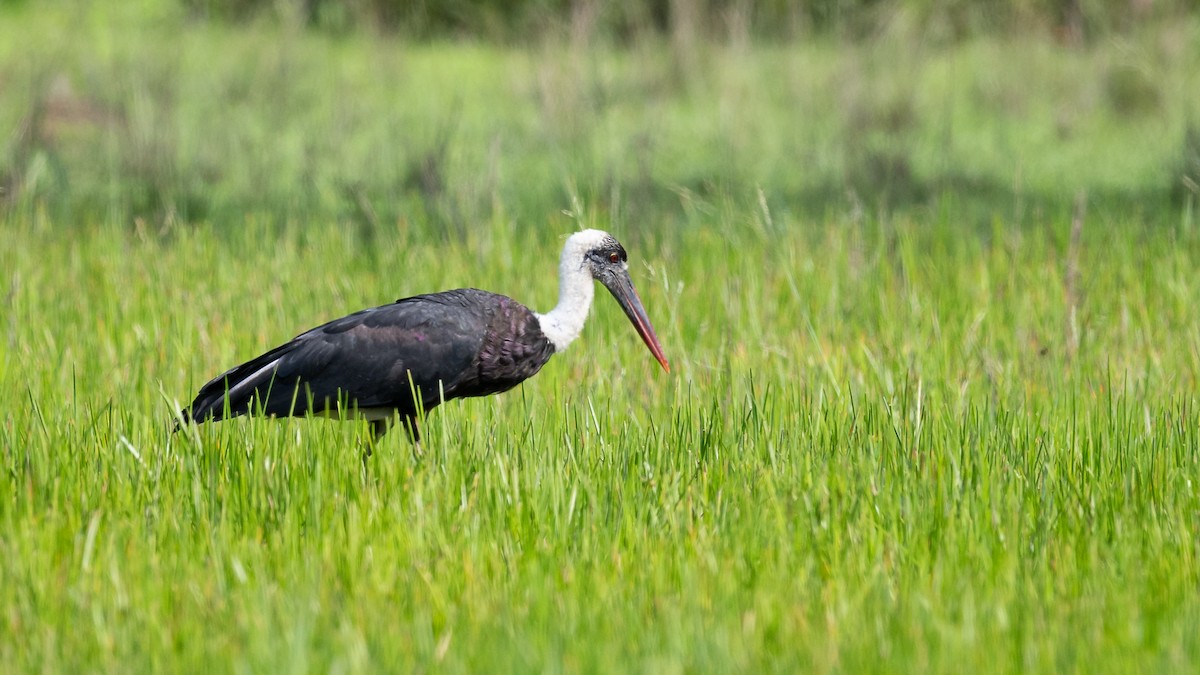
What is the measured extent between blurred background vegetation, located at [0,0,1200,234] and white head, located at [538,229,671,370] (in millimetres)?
184

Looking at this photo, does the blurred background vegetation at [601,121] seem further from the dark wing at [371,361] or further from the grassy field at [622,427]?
the dark wing at [371,361]

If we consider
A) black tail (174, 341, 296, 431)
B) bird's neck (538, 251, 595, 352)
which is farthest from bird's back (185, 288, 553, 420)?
bird's neck (538, 251, 595, 352)

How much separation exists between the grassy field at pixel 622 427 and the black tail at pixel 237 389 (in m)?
0.10

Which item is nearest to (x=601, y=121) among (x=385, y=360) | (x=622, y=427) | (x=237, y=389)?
(x=385, y=360)

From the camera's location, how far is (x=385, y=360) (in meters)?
4.30

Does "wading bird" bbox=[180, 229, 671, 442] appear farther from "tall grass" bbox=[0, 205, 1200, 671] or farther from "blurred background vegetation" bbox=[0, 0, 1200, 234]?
"blurred background vegetation" bbox=[0, 0, 1200, 234]

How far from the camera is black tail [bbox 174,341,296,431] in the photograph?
163 inches

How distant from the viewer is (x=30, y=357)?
4.77 metres

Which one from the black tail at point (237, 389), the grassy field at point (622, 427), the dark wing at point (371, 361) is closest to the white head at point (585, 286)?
the grassy field at point (622, 427)

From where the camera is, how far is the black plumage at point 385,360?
426 cm

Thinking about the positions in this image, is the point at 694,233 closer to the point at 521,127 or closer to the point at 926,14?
the point at 521,127

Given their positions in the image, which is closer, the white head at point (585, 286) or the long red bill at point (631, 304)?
the white head at point (585, 286)

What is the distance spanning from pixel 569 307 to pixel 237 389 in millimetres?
1080

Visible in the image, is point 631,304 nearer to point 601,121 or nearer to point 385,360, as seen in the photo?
point 385,360
